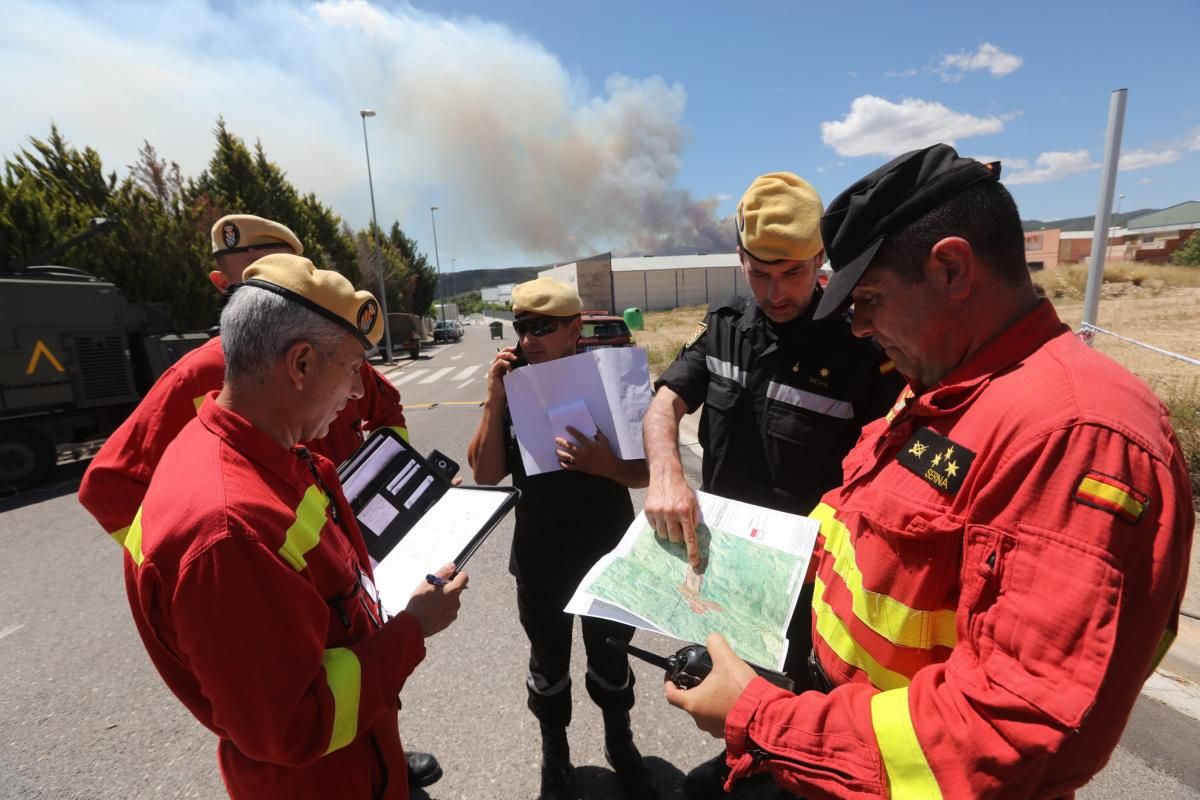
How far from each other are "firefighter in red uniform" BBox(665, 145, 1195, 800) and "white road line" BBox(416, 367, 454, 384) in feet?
51.6

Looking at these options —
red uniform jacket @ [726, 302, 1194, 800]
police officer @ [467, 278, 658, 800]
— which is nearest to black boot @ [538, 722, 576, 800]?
police officer @ [467, 278, 658, 800]

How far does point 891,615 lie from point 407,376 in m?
18.0

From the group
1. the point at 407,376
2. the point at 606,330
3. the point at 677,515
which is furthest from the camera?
the point at 407,376

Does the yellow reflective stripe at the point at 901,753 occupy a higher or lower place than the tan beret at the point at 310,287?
lower

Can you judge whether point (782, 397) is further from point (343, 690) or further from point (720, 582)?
point (343, 690)

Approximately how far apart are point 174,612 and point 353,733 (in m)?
0.40

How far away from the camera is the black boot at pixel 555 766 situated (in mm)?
2129

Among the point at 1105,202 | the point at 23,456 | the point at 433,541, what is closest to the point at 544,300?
the point at 433,541

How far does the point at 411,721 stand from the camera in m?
2.59

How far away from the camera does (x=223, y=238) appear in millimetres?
2561

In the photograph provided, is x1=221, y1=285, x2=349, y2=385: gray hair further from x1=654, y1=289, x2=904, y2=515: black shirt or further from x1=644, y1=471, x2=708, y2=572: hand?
x1=654, y1=289, x2=904, y2=515: black shirt

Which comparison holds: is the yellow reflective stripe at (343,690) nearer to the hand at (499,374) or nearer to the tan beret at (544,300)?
the hand at (499,374)

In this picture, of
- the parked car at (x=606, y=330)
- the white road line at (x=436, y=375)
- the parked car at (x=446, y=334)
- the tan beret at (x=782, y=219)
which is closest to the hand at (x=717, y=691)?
the tan beret at (x=782, y=219)

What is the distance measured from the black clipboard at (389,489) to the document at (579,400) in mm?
324
